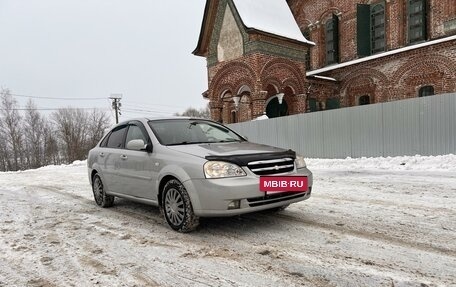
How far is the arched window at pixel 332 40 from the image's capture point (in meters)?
22.0

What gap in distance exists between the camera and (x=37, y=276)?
3.41m

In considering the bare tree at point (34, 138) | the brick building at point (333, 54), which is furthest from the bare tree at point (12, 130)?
the brick building at point (333, 54)

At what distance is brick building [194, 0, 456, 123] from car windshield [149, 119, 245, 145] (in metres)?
11.0

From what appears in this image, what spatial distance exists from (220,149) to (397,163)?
8432mm

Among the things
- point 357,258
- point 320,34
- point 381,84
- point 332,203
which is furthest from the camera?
point 320,34

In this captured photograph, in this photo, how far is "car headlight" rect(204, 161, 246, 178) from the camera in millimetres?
4258

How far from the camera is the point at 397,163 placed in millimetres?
11062

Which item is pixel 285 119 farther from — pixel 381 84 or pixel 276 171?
pixel 276 171

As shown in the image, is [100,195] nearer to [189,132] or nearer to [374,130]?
[189,132]

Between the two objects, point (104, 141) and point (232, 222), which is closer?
point (232, 222)

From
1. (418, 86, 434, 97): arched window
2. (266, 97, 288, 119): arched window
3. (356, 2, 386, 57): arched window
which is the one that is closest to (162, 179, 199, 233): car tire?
(266, 97, 288, 119): arched window

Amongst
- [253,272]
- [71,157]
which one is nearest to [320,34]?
[253,272]

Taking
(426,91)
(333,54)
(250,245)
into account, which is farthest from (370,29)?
(250,245)

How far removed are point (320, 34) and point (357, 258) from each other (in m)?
22.1
